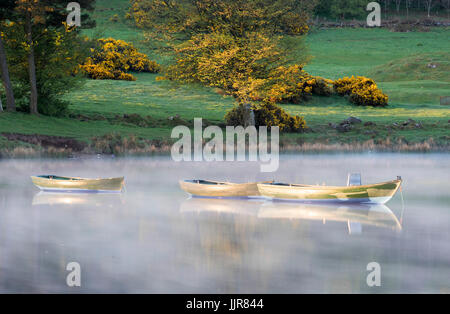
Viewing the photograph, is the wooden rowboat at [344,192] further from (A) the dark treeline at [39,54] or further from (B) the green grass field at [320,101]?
(A) the dark treeline at [39,54]

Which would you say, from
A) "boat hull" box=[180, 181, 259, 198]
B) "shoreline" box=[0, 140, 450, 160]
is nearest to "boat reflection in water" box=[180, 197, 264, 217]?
"boat hull" box=[180, 181, 259, 198]

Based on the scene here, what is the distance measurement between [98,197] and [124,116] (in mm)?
22872

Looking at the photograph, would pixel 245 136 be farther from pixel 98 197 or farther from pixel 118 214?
pixel 118 214

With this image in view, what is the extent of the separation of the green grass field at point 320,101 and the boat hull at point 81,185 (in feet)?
38.5

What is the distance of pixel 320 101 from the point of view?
6228cm

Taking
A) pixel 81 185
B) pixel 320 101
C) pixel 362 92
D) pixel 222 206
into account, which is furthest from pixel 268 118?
pixel 222 206

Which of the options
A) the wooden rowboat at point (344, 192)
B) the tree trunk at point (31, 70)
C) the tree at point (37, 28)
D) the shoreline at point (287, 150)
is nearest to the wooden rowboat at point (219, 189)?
the wooden rowboat at point (344, 192)

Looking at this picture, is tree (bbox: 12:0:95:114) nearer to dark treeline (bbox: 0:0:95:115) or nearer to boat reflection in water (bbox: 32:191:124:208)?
dark treeline (bbox: 0:0:95:115)

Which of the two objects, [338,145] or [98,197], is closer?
[98,197]

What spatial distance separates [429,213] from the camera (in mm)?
24016

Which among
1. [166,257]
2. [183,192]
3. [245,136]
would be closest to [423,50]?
[245,136]

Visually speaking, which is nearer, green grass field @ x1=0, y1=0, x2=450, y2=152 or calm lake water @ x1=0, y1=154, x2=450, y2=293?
calm lake water @ x1=0, y1=154, x2=450, y2=293

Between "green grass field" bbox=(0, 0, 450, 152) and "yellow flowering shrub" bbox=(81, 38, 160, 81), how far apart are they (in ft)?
6.90

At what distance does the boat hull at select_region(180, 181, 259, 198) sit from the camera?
27094 millimetres
